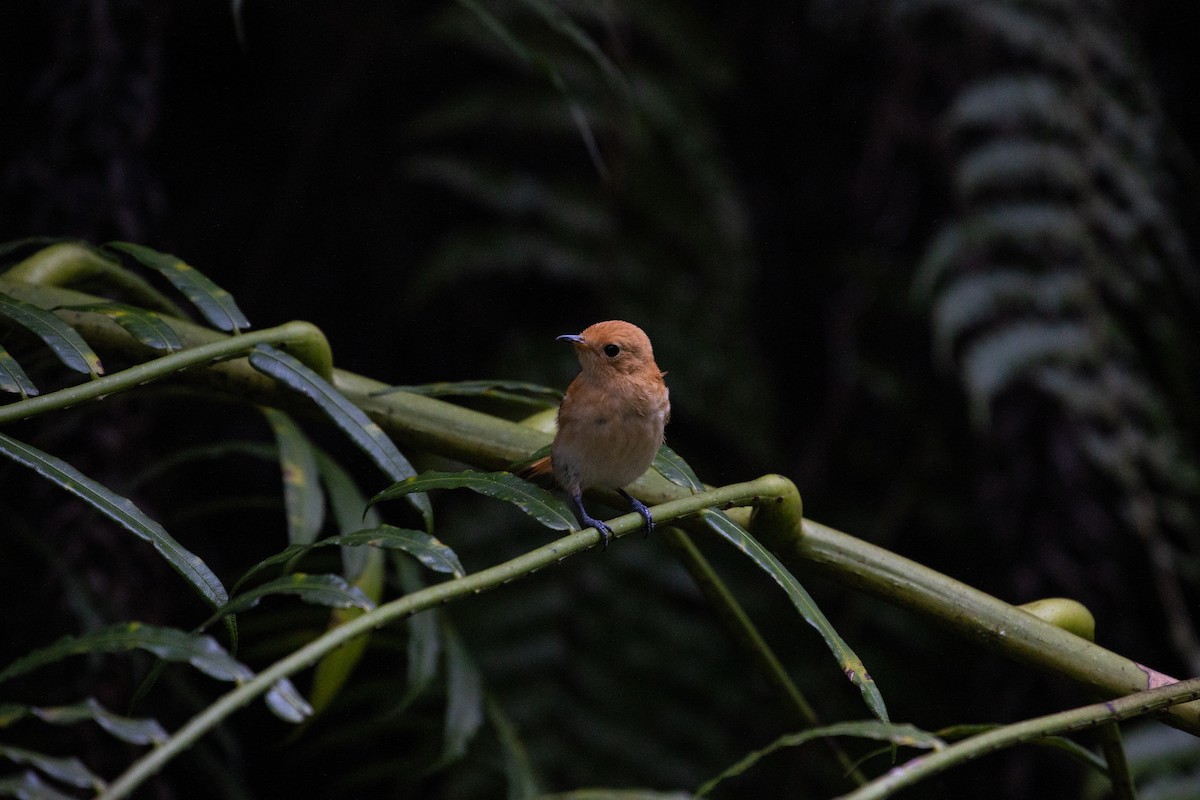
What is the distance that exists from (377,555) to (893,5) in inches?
77.4

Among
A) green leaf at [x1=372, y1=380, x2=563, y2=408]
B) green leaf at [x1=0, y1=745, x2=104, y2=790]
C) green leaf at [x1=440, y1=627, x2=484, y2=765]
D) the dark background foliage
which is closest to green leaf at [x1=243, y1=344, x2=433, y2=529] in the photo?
green leaf at [x1=372, y1=380, x2=563, y2=408]

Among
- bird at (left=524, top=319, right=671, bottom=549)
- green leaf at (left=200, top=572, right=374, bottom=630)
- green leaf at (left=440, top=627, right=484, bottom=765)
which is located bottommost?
green leaf at (left=440, top=627, right=484, bottom=765)

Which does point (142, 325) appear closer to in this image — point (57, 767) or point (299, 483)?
point (299, 483)

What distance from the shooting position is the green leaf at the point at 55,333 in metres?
0.76

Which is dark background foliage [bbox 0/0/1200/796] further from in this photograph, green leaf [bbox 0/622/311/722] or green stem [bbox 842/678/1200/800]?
green leaf [bbox 0/622/311/722]

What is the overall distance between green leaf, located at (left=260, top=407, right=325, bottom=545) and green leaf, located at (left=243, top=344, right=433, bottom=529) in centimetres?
17

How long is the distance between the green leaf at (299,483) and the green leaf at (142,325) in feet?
0.58

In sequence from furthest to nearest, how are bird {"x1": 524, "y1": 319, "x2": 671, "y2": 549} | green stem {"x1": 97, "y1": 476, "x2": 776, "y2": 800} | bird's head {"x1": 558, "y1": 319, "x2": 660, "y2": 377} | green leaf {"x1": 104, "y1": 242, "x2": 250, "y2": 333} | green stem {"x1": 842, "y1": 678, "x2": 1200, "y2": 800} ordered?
bird's head {"x1": 558, "y1": 319, "x2": 660, "y2": 377} < bird {"x1": 524, "y1": 319, "x2": 671, "y2": 549} < green leaf {"x1": 104, "y1": 242, "x2": 250, "y2": 333} < green stem {"x1": 842, "y1": 678, "x2": 1200, "y2": 800} < green stem {"x1": 97, "y1": 476, "x2": 776, "y2": 800}

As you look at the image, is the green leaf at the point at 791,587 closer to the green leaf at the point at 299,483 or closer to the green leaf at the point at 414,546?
the green leaf at the point at 414,546

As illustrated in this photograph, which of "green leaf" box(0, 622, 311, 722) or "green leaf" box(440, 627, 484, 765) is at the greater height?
"green leaf" box(0, 622, 311, 722)

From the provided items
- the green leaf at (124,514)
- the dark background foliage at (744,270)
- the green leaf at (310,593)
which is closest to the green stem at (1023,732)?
the green leaf at (310,593)

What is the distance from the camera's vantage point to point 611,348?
3.77 ft

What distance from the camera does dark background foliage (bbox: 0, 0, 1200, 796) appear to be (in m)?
Result: 2.04

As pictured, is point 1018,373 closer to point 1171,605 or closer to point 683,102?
point 1171,605
